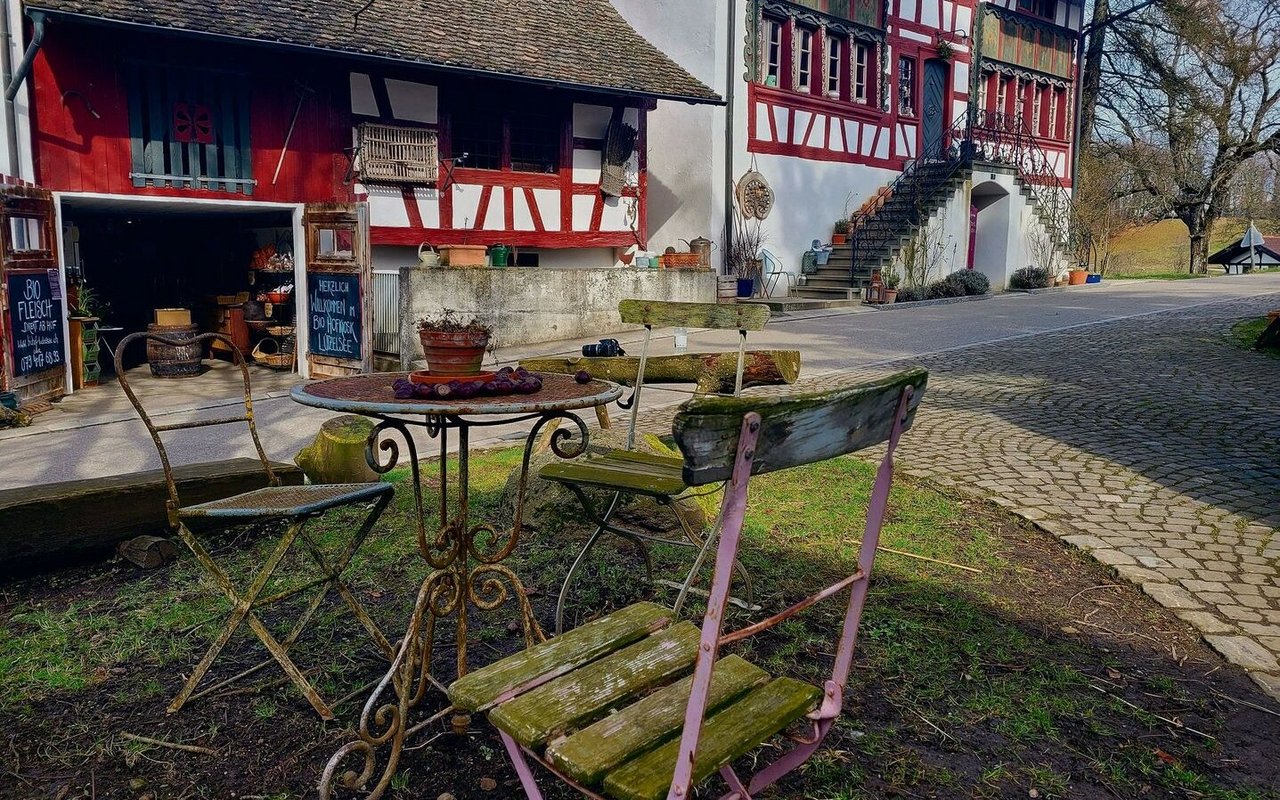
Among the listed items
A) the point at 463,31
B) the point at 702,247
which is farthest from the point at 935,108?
the point at 463,31

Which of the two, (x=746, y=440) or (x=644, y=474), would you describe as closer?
(x=746, y=440)

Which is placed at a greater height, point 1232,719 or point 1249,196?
point 1249,196

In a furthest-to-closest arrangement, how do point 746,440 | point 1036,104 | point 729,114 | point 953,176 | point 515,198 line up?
1. point 1036,104
2. point 953,176
3. point 729,114
4. point 515,198
5. point 746,440

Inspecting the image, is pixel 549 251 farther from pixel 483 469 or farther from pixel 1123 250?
pixel 1123 250

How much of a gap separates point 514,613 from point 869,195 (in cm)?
1885

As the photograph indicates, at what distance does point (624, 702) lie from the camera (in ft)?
7.27

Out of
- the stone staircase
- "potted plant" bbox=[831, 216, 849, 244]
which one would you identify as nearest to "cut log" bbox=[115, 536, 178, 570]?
the stone staircase

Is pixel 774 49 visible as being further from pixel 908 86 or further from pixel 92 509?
pixel 92 509

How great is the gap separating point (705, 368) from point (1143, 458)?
2.82 metres

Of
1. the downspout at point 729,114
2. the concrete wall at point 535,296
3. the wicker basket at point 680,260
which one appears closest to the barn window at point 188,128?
the concrete wall at point 535,296

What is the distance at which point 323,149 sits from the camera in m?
12.5

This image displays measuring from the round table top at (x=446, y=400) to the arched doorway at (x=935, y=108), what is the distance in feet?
68.4

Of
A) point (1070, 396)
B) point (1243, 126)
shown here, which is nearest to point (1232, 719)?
point (1070, 396)

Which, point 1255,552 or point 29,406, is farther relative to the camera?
point 29,406
